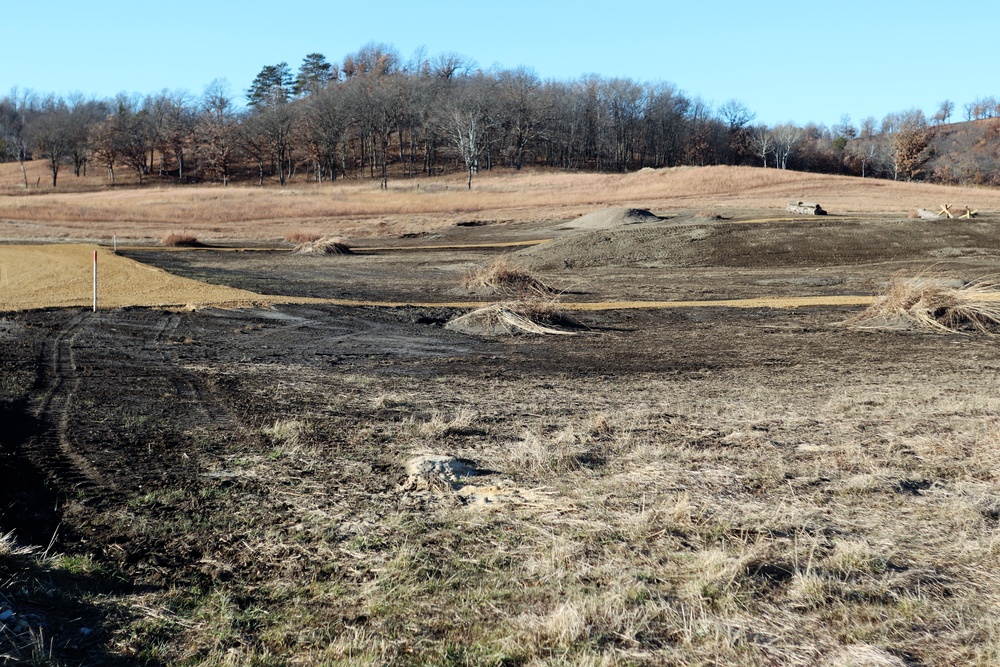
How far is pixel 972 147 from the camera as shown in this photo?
4309 inches

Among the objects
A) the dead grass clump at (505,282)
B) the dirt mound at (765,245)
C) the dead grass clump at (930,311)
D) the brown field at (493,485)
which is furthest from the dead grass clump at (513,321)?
the dirt mound at (765,245)

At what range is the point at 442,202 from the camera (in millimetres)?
64062

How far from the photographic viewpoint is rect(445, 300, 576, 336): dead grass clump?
47.9 ft

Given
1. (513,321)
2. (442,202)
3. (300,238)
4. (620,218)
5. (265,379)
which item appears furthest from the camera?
(442,202)

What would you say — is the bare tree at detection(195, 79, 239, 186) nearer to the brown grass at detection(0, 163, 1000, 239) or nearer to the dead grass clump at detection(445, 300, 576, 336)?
the brown grass at detection(0, 163, 1000, 239)

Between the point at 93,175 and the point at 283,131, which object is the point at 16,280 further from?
the point at 93,175

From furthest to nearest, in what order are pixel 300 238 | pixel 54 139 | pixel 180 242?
pixel 54 139 < pixel 300 238 < pixel 180 242

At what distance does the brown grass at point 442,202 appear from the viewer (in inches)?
1895

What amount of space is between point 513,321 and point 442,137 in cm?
8738

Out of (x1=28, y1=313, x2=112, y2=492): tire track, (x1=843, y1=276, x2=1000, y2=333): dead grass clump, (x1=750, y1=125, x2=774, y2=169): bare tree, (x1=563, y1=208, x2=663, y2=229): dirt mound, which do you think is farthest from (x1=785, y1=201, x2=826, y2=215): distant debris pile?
(x1=750, y1=125, x2=774, y2=169): bare tree

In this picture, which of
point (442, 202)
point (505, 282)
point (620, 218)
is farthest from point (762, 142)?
point (505, 282)

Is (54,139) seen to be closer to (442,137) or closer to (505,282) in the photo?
(442,137)

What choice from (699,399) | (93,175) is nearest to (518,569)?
(699,399)

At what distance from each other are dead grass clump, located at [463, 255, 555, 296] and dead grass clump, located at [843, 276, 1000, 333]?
23.0 ft
